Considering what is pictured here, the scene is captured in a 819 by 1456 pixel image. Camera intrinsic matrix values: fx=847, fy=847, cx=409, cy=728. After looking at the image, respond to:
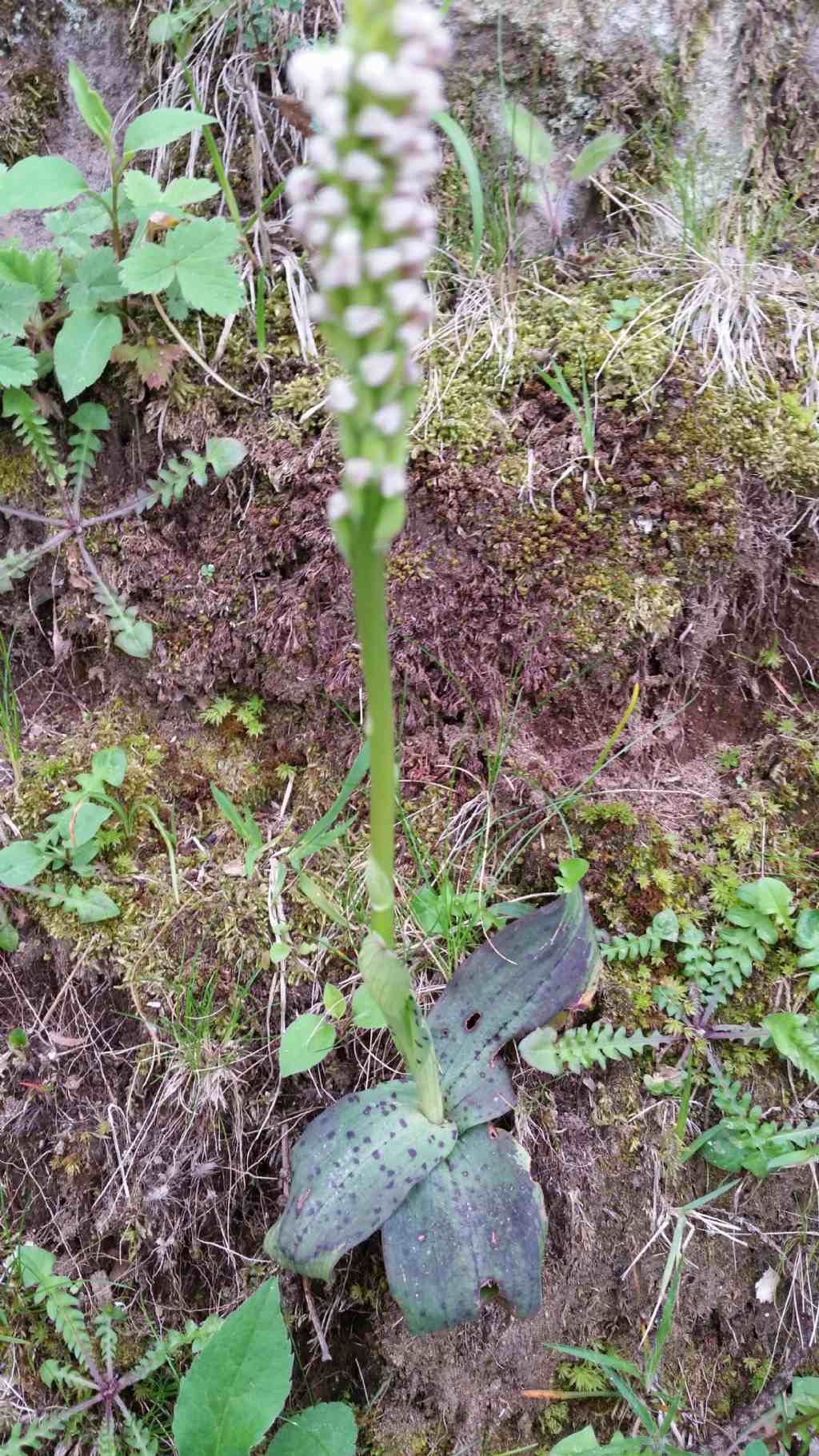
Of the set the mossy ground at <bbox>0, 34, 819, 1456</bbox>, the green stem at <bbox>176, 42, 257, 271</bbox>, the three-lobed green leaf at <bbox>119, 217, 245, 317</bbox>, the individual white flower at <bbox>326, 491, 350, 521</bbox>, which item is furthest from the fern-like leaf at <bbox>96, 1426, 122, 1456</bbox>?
the green stem at <bbox>176, 42, 257, 271</bbox>

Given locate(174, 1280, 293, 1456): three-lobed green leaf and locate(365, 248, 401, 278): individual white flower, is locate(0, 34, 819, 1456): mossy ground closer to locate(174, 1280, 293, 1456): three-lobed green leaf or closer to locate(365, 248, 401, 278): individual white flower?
locate(174, 1280, 293, 1456): three-lobed green leaf

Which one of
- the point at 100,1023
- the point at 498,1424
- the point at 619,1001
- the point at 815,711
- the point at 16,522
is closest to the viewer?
the point at 498,1424

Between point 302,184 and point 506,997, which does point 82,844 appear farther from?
point 302,184

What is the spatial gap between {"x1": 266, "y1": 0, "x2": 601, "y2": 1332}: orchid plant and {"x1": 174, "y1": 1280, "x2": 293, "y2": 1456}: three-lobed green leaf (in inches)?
4.9

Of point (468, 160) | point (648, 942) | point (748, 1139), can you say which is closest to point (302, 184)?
point (468, 160)

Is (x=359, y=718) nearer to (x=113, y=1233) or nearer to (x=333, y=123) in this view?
(x=113, y=1233)

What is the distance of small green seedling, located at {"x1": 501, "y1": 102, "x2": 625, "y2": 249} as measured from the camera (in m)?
2.24

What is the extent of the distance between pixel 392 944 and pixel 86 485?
5.37 feet

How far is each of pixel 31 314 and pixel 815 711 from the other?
230cm

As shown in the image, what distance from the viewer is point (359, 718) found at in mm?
2211

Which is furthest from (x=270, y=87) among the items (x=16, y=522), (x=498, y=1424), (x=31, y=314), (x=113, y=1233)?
(x=498, y=1424)

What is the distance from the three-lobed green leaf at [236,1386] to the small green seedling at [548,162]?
2711mm

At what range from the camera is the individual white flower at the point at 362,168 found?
2.61 feet

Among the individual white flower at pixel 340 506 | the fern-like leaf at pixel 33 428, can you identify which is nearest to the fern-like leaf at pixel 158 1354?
the individual white flower at pixel 340 506
